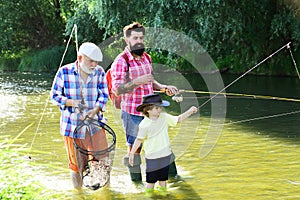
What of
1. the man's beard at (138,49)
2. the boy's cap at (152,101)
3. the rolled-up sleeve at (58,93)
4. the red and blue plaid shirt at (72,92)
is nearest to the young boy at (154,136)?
the boy's cap at (152,101)

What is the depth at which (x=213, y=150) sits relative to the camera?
31.0 feet

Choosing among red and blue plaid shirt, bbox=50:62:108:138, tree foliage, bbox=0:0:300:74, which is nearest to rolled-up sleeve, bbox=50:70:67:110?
red and blue plaid shirt, bbox=50:62:108:138

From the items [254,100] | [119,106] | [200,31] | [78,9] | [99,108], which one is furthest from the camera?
[78,9]

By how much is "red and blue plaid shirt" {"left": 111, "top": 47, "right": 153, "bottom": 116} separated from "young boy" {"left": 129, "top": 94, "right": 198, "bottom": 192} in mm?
367

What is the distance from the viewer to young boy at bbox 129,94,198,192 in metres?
6.47

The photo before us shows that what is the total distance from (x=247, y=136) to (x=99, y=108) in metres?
4.84

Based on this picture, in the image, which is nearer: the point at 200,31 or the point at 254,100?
the point at 254,100

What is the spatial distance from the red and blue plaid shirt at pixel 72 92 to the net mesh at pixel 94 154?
85 millimetres

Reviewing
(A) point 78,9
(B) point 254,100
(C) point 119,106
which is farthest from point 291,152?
(A) point 78,9

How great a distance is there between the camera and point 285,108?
45.9ft

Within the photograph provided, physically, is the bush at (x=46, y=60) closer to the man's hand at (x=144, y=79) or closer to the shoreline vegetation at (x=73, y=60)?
the shoreline vegetation at (x=73, y=60)

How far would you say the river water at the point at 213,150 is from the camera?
7.02 metres

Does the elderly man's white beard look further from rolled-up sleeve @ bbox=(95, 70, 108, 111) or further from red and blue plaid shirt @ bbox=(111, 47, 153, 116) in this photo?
red and blue plaid shirt @ bbox=(111, 47, 153, 116)

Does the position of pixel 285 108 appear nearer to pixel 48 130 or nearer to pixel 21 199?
pixel 48 130
